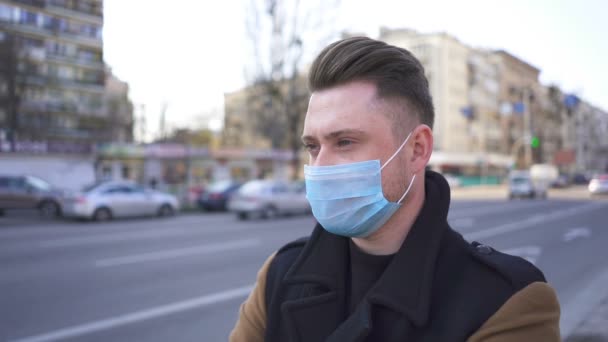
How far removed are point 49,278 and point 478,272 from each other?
7922mm

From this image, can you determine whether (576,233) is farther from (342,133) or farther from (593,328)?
(342,133)

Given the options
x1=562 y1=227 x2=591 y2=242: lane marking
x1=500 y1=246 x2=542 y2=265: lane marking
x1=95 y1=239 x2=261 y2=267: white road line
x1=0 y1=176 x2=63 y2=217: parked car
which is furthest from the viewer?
x1=0 y1=176 x2=63 y2=217: parked car

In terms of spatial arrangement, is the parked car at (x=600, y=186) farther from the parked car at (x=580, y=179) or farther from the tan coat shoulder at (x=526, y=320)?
the tan coat shoulder at (x=526, y=320)

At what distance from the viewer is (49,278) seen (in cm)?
768

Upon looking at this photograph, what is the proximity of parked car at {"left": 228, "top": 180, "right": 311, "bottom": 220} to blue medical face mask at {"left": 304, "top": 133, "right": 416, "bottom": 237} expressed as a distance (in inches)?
651

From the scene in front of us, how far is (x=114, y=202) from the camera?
18.3 metres

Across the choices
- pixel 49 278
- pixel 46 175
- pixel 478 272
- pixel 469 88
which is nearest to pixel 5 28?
pixel 478 272

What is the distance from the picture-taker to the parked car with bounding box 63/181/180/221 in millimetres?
17641

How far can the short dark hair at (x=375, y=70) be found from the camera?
1.53m

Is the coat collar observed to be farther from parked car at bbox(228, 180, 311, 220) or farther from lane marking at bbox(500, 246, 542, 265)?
parked car at bbox(228, 180, 311, 220)

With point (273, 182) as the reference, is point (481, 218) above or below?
below

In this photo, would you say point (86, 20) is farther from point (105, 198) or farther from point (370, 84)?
point (105, 198)

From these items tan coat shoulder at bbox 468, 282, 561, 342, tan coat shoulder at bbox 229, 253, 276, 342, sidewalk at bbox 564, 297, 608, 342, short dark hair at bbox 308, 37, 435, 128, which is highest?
short dark hair at bbox 308, 37, 435, 128

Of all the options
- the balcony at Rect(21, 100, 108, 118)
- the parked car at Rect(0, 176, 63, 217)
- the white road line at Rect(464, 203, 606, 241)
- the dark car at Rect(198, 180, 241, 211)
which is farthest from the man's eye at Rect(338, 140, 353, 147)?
the balcony at Rect(21, 100, 108, 118)
